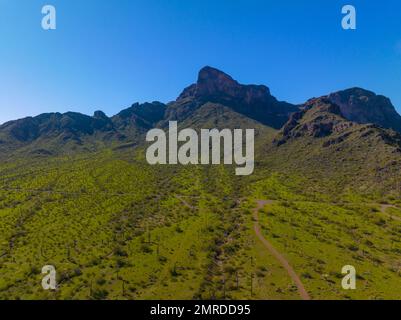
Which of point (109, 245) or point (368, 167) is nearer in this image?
point (109, 245)

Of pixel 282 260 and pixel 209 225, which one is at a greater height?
pixel 209 225

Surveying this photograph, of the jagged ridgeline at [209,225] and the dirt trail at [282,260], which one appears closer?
the dirt trail at [282,260]

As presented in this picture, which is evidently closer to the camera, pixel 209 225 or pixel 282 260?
pixel 282 260

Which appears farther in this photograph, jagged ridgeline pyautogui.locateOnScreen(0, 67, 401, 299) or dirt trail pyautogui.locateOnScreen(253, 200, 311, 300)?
jagged ridgeline pyautogui.locateOnScreen(0, 67, 401, 299)
